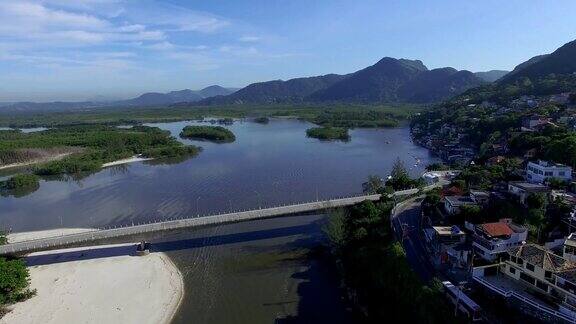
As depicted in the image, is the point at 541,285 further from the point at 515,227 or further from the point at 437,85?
the point at 437,85

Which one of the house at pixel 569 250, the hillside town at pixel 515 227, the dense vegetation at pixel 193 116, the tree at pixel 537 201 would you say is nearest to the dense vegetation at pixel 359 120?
the dense vegetation at pixel 193 116

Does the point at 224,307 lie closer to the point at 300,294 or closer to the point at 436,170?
the point at 300,294

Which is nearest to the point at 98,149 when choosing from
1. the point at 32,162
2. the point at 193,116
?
the point at 32,162

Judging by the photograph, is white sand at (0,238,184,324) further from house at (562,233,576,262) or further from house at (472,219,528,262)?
house at (562,233,576,262)

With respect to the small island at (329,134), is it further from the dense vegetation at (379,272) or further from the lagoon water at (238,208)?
the dense vegetation at (379,272)

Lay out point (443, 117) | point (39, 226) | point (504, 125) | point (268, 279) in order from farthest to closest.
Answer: point (443, 117)
point (504, 125)
point (39, 226)
point (268, 279)

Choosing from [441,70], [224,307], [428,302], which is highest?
[441,70]

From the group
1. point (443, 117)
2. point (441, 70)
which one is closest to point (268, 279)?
point (443, 117)
